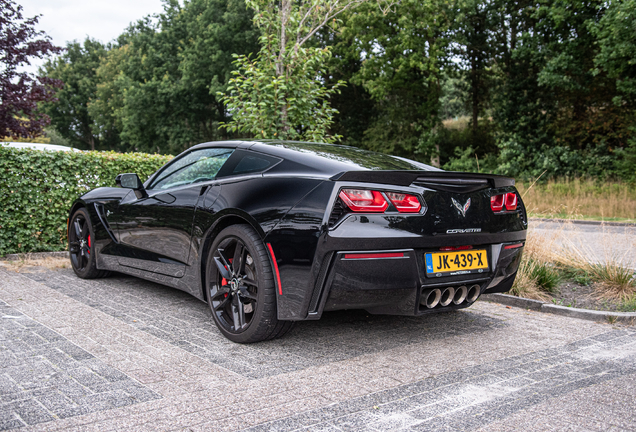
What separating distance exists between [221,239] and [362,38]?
27.7 meters

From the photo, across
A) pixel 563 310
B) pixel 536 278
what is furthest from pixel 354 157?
pixel 536 278

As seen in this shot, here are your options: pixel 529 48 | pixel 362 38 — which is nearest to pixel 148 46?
pixel 362 38

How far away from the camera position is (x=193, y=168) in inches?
179

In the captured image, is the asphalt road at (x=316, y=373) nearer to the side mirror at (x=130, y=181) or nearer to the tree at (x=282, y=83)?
the side mirror at (x=130, y=181)

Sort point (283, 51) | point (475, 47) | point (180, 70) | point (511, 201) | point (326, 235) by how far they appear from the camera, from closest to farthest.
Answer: point (326, 235) < point (511, 201) < point (283, 51) < point (475, 47) < point (180, 70)

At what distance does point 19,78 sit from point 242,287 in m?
12.0

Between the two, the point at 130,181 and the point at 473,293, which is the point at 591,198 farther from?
the point at 130,181

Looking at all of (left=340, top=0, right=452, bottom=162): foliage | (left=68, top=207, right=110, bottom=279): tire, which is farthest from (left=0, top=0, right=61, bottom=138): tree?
(left=340, top=0, right=452, bottom=162): foliage

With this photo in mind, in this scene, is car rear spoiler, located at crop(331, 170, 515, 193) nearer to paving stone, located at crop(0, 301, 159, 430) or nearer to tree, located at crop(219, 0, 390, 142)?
paving stone, located at crop(0, 301, 159, 430)

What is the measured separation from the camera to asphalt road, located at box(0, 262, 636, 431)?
241cm

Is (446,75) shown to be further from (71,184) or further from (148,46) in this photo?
(71,184)

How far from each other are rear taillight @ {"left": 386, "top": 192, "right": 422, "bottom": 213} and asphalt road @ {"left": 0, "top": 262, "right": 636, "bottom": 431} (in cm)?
94

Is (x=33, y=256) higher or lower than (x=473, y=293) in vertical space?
lower

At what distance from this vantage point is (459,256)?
338 cm
